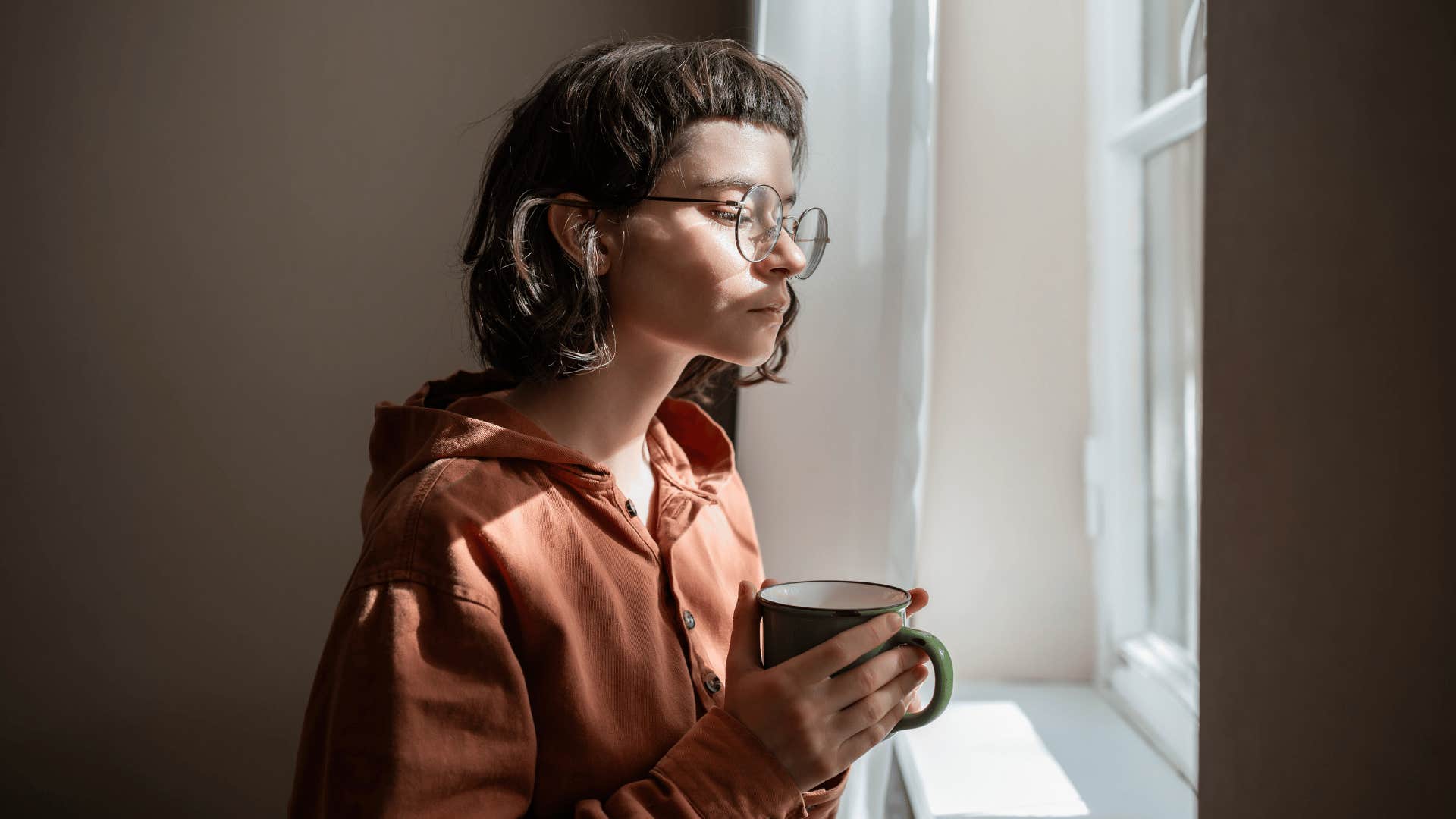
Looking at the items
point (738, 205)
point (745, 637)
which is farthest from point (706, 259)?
point (745, 637)

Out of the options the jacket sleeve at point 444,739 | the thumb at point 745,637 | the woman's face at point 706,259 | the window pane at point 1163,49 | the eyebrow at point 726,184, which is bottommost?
the jacket sleeve at point 444,739

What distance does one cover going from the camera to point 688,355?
35.5 inches

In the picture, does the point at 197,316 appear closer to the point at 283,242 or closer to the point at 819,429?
the point at 283,242

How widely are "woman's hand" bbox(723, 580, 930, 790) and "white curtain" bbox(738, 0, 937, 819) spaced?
24 centimetres

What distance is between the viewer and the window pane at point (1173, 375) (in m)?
1.20

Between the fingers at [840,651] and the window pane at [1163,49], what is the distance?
85 centimetres

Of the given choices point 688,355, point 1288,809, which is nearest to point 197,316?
point 688,355

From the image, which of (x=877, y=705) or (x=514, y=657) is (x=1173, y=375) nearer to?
(x=877, y=705)

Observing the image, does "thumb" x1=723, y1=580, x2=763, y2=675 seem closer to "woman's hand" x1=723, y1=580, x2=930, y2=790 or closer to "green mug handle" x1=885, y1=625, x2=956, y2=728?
"woman's hand" x1=723, y1=580, x2=930, y2=790

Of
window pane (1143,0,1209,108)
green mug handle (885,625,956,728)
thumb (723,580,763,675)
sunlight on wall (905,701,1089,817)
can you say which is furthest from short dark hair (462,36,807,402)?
sunlight on wall (905,701,1089,817)

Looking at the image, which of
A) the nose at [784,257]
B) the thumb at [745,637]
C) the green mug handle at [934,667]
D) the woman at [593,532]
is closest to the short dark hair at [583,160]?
the woman at [593,532]

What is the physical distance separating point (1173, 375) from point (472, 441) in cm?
97

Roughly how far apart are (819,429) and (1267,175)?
585 millimetres

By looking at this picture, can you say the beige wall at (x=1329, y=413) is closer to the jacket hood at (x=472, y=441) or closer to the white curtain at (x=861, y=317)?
the white curtain at (x=861, y=317)
